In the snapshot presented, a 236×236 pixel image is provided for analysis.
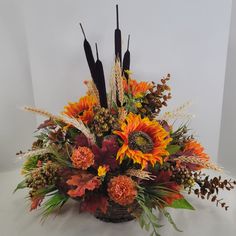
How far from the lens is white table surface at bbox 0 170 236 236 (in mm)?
749

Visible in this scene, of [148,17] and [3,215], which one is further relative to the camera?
[148,17]

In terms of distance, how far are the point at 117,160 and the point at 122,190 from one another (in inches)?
3.2

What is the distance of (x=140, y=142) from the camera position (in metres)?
0.67

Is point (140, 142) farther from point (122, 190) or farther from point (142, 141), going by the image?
point (122, 190)

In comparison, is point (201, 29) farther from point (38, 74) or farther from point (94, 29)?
point (38, 74)

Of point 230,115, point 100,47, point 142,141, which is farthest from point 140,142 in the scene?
point 230,115

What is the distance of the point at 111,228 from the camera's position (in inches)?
30.1

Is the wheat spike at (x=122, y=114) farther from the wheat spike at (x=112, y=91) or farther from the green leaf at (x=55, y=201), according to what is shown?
the green leaf at (x=55, y=201)

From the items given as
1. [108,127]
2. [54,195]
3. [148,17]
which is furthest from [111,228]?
[148,17]

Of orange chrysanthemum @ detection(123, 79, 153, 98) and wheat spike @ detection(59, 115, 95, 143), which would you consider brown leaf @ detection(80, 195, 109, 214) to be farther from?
orange chrysanthemum @ detection(123, 79, 153, 98)

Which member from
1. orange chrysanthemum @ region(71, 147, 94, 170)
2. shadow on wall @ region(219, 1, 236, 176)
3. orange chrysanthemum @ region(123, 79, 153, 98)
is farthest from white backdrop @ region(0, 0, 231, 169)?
orange chrysanthemum @ region(71, 147, 94, 170)

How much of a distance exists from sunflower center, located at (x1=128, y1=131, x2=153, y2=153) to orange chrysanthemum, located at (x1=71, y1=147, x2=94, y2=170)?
0.32 ft

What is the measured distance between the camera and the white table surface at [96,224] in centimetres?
75

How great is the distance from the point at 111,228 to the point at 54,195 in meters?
0.18
